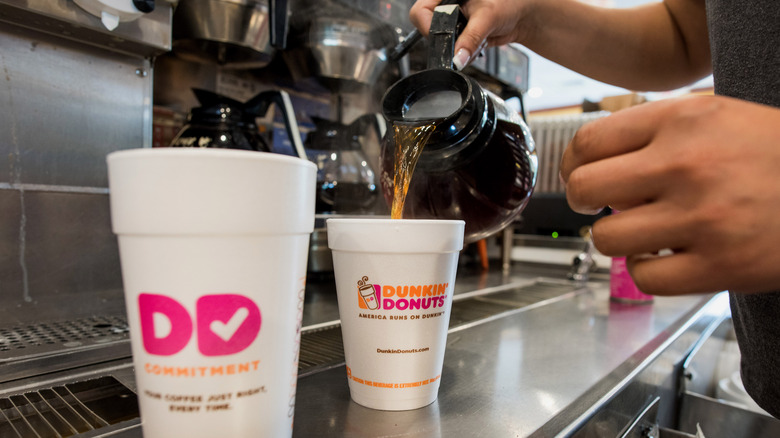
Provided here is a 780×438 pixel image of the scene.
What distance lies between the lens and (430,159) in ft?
1.74

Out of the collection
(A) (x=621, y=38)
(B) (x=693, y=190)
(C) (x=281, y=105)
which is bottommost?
(B) (x=693, y=190)

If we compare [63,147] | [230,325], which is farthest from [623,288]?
[63,147]

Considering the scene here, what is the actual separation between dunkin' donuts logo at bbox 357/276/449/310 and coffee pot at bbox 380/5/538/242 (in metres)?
0.17

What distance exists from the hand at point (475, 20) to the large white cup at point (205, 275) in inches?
15.5

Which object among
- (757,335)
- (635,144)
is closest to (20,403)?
(635,144)

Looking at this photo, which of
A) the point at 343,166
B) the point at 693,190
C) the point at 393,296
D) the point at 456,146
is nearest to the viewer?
the point at 693,190

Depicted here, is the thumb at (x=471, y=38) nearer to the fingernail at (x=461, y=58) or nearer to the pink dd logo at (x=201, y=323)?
the fingernail at (x=461, y=58)

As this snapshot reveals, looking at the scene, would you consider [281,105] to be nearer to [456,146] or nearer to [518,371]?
[456,146]

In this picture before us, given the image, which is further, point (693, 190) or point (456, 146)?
point (456, 146)

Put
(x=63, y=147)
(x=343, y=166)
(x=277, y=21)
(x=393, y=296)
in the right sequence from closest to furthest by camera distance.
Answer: (x=393, y=296)
(x=63, y=147)
(x=277, y=21)
(x=343, y=166)

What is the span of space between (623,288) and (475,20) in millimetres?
794

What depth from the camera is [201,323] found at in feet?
0.91

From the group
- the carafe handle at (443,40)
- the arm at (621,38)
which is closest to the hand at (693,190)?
the carafe handle at (443,40)

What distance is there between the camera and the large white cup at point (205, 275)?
27cm
